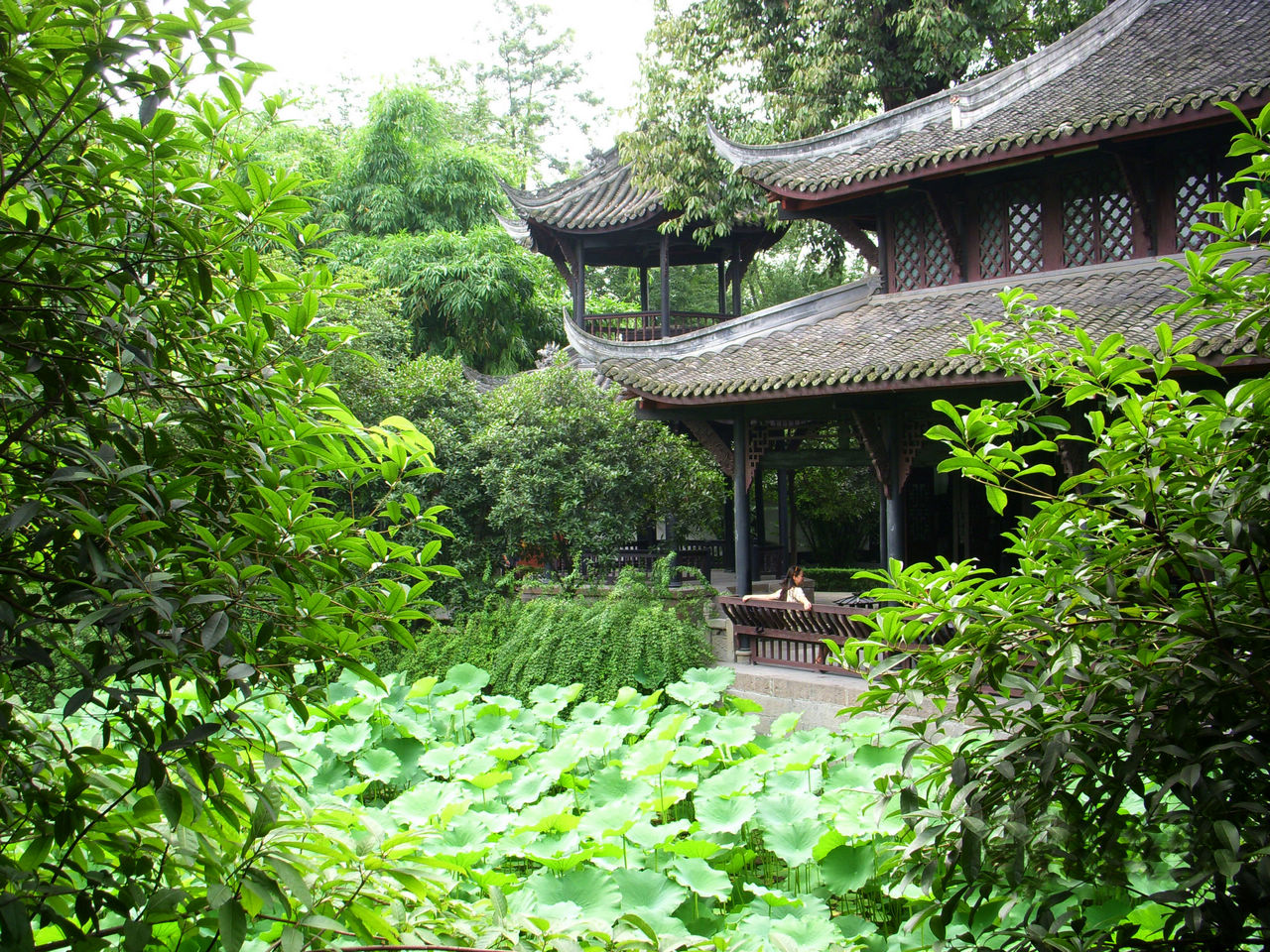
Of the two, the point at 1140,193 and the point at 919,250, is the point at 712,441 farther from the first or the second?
the point at 1140,193

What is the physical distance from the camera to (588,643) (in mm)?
9398

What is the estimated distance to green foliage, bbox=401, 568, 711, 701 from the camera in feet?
30.0

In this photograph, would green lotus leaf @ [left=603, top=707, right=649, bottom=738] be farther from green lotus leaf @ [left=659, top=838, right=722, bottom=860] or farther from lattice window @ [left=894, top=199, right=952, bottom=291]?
lattice window @ [left=894, top=199, right=952, bottom=291]

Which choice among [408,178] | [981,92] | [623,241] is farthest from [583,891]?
[408,178]

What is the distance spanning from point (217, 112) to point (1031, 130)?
792 cm

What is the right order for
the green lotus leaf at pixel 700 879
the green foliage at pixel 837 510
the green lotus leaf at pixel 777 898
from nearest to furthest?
the green lotus leaf at pixel 777 898
the green lotus leaf at pixel 700 879
the green foliage at pixel 837 510

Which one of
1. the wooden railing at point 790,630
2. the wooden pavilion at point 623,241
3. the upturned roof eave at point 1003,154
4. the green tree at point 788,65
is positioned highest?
the green tree at point 788,65

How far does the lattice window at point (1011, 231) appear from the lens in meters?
9.31

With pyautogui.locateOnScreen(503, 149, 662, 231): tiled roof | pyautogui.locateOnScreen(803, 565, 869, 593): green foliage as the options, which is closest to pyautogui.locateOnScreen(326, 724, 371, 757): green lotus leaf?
pyautogui.locateOnScreen(503, 149, 662, 231): tiled roof

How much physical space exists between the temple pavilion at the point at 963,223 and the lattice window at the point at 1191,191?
0.06ft

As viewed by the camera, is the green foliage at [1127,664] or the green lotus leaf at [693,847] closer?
the green foliage at [1127,664]

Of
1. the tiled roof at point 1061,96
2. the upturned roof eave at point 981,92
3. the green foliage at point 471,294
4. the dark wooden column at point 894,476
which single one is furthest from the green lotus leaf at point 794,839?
the green foliage at point 471,294

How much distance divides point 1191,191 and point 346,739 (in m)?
7.82

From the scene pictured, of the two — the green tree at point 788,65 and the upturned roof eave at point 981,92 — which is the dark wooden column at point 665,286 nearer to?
the green tree at point 788,65
